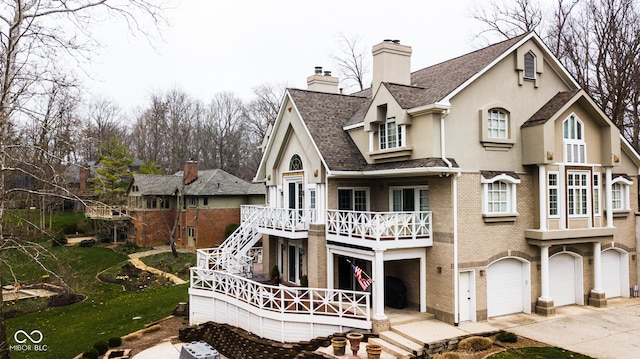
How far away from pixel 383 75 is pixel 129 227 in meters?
34.3

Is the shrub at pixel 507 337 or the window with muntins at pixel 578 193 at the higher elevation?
the window with muntins at pixel 578 193

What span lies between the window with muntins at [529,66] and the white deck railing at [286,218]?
10.2 m

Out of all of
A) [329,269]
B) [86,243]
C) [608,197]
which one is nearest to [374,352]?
[329,269]

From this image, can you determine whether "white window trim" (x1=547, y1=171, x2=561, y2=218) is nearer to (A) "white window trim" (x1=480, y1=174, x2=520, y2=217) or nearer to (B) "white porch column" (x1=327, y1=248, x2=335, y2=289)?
(A) "white window trim" (x1=480, y1=174, x2=520, y2=217)

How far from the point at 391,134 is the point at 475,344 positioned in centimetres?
829

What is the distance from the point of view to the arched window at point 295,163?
21109 millimetres

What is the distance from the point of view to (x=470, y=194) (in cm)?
1642

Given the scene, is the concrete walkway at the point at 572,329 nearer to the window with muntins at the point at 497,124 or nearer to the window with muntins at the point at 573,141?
the window with muntins at the point at 573,141

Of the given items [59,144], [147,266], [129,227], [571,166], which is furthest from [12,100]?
[129,227]

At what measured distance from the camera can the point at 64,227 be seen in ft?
153

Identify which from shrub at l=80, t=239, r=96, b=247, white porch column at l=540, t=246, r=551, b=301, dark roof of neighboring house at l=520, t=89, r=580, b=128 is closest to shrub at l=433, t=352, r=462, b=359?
white porch column at l=540, t=246, r=551, b=301

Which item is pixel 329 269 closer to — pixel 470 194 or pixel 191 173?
pixel 470 194

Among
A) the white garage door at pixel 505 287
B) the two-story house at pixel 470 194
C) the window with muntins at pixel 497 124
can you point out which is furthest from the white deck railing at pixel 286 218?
the window with muntins at pixel 497 124

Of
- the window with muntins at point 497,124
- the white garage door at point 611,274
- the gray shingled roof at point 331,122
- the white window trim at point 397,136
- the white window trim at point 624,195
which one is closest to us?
the window with muntins at point 497,124
